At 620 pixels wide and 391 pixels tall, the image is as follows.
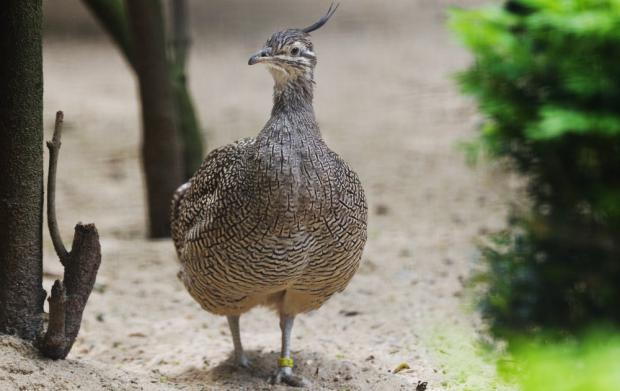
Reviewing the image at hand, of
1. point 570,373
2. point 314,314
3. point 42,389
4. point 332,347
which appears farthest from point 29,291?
point 570,373

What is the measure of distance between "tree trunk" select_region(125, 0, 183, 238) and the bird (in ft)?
9.71

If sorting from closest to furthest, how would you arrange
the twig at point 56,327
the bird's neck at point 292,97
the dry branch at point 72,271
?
the twig at point 56,327, the dry branch at point 72,271, the bird's neck at point 292,97

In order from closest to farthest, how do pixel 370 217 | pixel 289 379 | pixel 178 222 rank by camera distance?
pixel 289 379
pixel 178 222
pixel 370 217

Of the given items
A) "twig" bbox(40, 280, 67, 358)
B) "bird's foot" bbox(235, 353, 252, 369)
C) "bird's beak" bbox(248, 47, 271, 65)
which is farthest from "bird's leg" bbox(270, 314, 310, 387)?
"bird's beak" bbox(248, 47, 271, 65)

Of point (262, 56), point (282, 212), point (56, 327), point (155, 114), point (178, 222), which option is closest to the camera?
point (56, 327)

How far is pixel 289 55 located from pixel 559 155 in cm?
141

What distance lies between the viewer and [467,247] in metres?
7.27

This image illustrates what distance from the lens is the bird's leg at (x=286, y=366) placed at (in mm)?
4578

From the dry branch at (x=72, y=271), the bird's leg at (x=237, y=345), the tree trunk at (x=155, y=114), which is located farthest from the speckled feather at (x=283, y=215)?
the tree trunk at (x=155, y=114)

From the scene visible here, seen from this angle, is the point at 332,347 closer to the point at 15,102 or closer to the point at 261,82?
the point at 15,102

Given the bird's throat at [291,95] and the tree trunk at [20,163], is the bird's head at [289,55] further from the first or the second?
the tree trunk at [20,163]

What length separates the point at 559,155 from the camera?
14.7ft

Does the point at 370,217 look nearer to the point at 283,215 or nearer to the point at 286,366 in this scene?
the point at 286,366

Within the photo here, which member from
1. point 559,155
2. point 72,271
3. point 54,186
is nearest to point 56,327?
point 72,271
